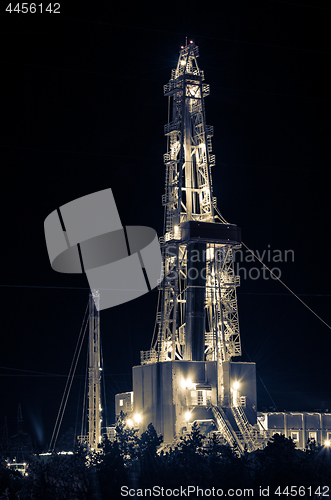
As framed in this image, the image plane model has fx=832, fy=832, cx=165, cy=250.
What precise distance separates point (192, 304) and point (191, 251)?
3597 millimetres

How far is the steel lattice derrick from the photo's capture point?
55.3m

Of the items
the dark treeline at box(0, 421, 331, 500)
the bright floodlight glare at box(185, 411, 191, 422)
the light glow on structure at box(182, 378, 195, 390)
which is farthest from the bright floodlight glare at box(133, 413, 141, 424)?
the dark treeline at box(0, 421, 331, 500)

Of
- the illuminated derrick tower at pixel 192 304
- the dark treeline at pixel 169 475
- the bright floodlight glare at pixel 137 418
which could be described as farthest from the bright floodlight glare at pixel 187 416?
the dark treeline at pixel 169 475

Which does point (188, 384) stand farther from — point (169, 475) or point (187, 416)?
point (169, 475)

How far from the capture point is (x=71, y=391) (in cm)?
8969

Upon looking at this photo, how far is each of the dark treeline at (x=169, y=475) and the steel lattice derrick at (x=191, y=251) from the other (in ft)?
36.1

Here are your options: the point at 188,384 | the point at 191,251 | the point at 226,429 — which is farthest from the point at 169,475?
the point at 191,251

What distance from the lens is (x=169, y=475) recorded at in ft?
136

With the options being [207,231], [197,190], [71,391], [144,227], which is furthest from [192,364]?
[71,391]

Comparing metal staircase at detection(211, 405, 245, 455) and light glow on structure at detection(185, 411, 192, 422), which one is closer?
metal staircase at detection(211, 405, 245, 455)

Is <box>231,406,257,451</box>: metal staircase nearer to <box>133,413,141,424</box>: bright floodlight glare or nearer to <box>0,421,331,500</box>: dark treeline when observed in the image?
<box>0,421,331,500</box>: dark treeline

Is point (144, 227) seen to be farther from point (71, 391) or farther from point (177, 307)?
point (71, 391)

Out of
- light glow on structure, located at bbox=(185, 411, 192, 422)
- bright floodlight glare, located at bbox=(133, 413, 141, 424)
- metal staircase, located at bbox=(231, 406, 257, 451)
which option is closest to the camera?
metal staircase, located at bbox=(231, 406, 257, 451)

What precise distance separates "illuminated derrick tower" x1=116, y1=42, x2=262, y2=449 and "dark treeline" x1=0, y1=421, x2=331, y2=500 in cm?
669
